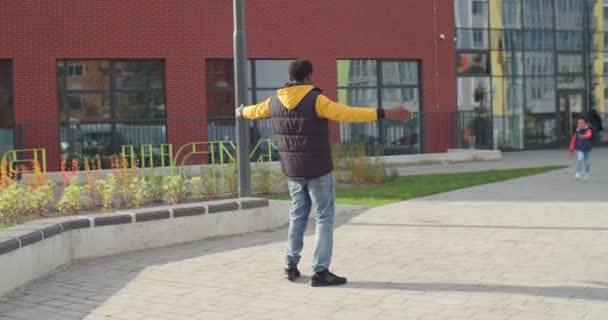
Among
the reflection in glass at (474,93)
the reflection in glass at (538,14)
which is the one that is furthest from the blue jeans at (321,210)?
the reflection in glass at (538,14)

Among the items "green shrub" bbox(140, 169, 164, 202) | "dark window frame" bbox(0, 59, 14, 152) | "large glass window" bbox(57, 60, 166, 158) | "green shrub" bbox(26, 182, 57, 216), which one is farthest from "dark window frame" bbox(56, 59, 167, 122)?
"green shrub" bbox(26, 182, 57, 216)

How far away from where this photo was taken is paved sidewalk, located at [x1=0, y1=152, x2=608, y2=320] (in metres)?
5.89

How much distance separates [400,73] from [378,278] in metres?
17.2

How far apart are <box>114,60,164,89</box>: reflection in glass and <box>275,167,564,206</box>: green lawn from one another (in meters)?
6.87

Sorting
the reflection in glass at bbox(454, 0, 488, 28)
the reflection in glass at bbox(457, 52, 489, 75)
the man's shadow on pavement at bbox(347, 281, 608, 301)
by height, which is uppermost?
the reflection in glass at bbox(454, 0, 488, 28)

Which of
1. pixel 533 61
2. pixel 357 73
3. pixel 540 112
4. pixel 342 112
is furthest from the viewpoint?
pixel 540 112

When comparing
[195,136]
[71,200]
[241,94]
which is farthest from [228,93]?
[71,200]

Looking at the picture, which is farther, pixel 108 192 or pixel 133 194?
pixel 133 194

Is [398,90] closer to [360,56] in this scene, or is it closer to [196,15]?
[360,56]

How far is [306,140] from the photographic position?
6.77m

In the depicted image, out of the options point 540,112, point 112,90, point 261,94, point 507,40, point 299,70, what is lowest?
point 299,70

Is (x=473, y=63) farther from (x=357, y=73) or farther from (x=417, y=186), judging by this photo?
(x=417, y=186)

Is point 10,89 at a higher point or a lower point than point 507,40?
lower

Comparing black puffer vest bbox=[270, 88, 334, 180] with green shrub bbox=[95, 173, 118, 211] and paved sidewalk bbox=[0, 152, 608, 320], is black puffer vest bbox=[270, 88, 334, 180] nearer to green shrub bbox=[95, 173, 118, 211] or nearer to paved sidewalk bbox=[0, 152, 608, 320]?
paved sidewalk bbox=[0, 152, 608, 320]
